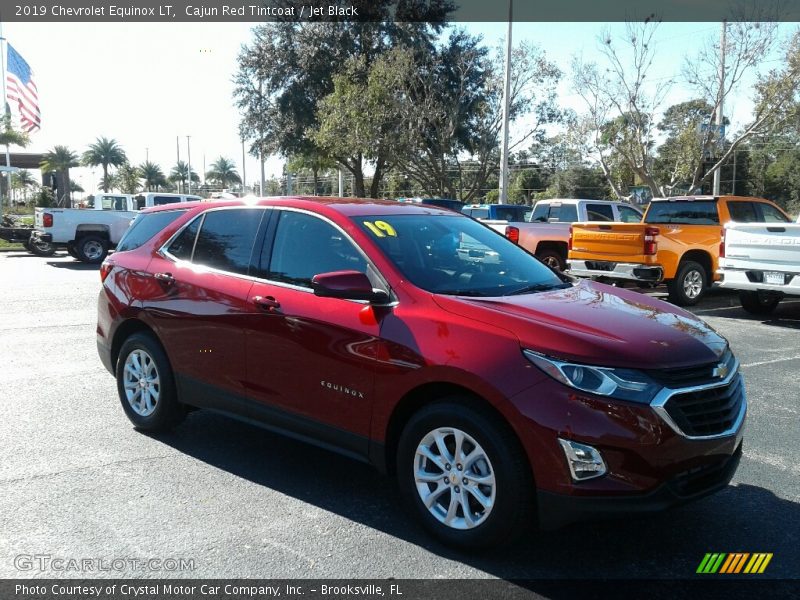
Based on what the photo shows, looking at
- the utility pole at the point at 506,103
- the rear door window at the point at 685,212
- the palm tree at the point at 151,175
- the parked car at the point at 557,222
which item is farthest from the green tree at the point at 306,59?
the palm tree at the point at 151,175

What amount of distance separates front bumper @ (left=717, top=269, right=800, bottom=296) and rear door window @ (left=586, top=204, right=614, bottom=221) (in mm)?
5880

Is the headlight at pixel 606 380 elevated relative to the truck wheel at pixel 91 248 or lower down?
elevated

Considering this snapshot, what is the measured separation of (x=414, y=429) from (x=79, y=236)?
18.0 metres

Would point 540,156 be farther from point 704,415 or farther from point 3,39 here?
point 704,415

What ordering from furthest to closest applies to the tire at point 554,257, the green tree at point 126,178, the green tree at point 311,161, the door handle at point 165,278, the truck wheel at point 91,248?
the green tree at point 126,178
the green tree at point 311,161
the truck wheel at point 91,248
the tire at point 554,257
the door handle at point 165,278

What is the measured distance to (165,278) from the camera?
508cm

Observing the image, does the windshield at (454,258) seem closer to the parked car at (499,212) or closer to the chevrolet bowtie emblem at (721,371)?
the chevrolet bowtie emblem at (721,371)

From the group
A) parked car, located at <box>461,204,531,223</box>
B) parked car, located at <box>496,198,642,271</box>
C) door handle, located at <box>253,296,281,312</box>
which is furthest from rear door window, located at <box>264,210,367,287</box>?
parked car, located at <box>461,204,531,223</box>

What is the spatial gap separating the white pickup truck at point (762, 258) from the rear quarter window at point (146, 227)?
28.6 feet

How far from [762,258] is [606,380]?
8.69 m

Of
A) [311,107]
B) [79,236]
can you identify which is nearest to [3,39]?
[311,107]

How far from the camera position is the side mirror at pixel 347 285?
375cm

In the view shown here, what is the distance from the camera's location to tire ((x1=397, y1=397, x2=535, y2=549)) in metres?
3.29

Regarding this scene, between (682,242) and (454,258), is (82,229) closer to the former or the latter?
(682,242)
